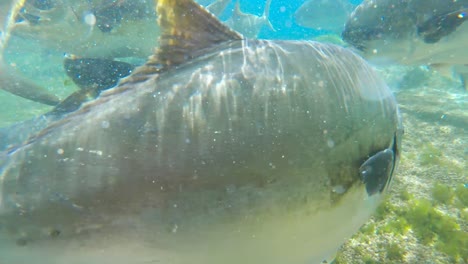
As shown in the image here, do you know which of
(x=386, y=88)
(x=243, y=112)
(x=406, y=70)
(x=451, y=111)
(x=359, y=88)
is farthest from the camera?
(x=406, y=70)

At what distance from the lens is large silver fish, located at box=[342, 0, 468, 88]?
16.1 ft

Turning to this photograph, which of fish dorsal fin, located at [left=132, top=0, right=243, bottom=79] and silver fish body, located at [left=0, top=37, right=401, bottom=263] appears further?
fish dorsal fin, located at [left=132, top=0, right=243, bottom=79]

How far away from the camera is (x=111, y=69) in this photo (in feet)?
19.2

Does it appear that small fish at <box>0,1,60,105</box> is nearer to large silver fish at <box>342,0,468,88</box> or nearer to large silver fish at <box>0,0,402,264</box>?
large silver fish at <box>0,0,402,264</box>

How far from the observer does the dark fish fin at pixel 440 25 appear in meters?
4.75

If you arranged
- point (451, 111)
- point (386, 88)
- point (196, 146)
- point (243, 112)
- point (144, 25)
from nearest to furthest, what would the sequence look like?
point (196, 146) < point (243, 112) < point (386, 88) < point (451, 111) < point (144, 25)

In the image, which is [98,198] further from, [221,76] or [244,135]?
[221,76]

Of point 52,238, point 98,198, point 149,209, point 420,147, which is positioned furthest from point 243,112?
point 420,147

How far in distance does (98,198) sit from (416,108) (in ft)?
27.8

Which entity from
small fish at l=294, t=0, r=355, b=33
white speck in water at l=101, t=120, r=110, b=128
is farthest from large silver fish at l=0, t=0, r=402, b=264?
small fish at l=294, t=0, r=355, b=33

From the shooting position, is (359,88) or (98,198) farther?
(359,88)

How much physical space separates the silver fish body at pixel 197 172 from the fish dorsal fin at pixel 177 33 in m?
0.07

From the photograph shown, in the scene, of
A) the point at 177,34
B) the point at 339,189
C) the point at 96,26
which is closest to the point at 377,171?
the point at 339,189

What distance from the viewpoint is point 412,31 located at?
206 inches
